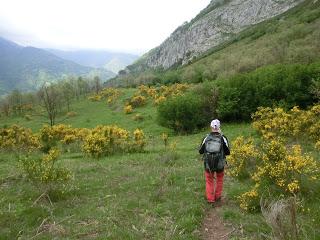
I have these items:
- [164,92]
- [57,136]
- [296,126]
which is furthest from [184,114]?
[164,92]

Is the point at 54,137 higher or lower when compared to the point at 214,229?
higher

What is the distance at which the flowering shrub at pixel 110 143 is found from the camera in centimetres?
2359

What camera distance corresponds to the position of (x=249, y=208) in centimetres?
1084

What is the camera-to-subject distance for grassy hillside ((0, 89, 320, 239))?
980cm

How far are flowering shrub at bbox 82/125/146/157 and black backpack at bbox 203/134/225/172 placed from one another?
12.4 meters

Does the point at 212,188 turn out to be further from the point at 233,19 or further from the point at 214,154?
the point at 233,19

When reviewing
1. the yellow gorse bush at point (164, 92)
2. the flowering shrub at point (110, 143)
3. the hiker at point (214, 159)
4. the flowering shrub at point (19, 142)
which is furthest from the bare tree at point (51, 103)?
the hiker at point (214, 159)

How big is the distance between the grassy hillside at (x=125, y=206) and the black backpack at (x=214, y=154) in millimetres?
1105

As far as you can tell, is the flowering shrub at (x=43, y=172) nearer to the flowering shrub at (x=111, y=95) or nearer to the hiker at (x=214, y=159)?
the hiker at (x=214, y=159)

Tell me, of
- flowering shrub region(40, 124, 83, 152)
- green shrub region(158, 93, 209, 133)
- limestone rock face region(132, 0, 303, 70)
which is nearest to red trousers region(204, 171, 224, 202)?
flowering shrub region(40, 124, 83, 152)

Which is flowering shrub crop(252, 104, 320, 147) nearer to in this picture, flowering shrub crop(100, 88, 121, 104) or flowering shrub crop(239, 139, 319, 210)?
flowering shrub crop(239, 139, 319, 210)

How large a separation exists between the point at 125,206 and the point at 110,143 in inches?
506

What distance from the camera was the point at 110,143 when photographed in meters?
24.6

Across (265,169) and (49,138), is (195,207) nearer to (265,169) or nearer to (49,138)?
(265,169)
